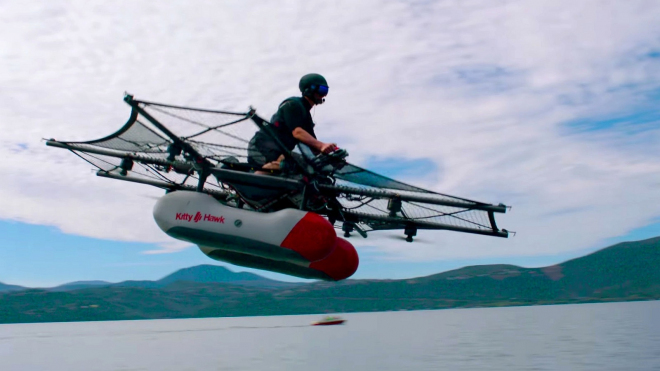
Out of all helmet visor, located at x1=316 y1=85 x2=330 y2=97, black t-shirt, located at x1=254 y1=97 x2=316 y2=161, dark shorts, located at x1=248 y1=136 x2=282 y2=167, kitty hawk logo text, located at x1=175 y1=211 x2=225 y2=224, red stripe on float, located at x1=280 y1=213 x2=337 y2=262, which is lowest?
red stripe on float, located at x1=280 y1=213 x2=337 y2=262

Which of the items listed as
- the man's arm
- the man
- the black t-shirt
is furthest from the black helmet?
the man's arm

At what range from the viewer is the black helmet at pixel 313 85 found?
13828 mm

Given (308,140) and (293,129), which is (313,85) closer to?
(293,129)

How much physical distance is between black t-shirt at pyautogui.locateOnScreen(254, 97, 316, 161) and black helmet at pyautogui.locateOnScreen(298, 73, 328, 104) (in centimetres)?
21

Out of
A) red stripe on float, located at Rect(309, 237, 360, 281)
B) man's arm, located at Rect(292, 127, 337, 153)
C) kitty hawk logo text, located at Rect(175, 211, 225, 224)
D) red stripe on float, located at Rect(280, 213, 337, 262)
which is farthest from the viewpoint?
red stripe on float, located at Rect(309, 237, 360, 281)

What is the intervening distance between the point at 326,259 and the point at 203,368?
2379cm

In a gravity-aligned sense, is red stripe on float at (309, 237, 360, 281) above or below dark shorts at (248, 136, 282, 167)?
below

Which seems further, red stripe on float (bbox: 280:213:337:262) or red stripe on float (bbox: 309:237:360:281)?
red stripe on float (bbox: 309:237:360:281)

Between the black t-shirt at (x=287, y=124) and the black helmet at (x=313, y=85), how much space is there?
8.4 inches

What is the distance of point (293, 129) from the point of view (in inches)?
523

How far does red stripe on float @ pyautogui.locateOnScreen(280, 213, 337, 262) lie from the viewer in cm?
1275

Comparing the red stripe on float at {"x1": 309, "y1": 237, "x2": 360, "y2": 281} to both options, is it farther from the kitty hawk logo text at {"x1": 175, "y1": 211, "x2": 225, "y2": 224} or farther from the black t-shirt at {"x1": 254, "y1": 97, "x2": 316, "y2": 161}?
the black t-shirt at {"x1": 254, "y1": 97, "x2": 316, "y2": 161}

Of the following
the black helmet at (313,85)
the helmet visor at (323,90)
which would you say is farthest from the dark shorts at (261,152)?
the helmet visor at (323,90)

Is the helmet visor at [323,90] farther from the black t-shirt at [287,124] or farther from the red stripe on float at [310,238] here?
the red stripe on float at [310,238]
